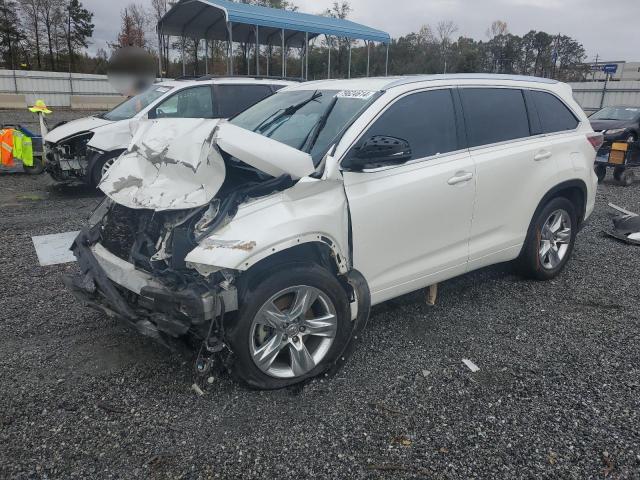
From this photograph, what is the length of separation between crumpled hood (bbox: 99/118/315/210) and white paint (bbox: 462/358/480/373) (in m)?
1.72

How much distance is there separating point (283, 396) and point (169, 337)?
2.56 feet

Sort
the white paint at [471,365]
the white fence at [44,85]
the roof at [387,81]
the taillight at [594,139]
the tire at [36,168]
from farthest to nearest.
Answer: the white fence at [44,85] → the tire at [36,168] → the taillight at [594,139] → the roof at [387,81] → the white paint at [471,365]

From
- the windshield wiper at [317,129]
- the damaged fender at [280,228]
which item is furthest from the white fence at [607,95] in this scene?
the damaged fender at [280,228]

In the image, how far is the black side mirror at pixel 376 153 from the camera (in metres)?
3.07

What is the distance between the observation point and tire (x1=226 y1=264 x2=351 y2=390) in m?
2.77

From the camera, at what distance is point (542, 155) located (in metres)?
4.29

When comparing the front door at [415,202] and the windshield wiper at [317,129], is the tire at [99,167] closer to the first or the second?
the windshield wiper at [317,129]

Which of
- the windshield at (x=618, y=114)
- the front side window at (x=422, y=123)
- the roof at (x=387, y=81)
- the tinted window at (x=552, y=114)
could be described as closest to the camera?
the front side window at (x=422, y=123)

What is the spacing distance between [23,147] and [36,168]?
24.5 inches

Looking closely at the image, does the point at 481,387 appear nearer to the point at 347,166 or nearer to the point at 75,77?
the point at 347,166

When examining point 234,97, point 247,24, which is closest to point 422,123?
point 234,97

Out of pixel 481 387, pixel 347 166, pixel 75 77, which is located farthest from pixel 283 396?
pixel 75 77

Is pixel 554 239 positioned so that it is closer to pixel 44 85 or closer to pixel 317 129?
pixel 317 129

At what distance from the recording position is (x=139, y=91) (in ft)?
30.0
